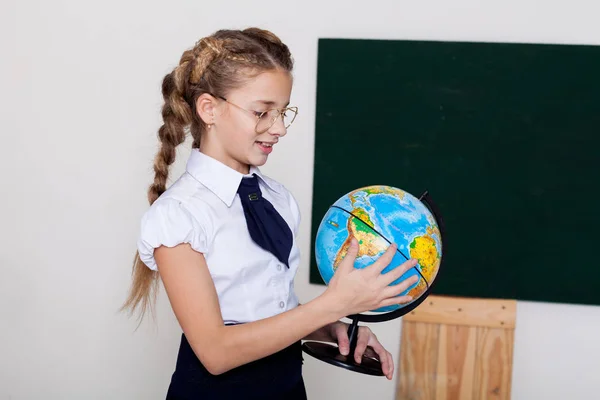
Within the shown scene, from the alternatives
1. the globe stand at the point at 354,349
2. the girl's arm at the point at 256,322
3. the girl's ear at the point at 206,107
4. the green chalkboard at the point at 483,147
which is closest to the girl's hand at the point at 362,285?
the girl's arm at the point at 256,322

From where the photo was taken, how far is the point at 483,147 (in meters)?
2.86

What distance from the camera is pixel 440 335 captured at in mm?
2908

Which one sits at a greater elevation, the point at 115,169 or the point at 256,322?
the point at 115,169

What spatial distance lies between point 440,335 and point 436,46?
1301mm

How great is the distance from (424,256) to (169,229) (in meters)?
0.58

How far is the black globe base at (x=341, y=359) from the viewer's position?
1.51 m

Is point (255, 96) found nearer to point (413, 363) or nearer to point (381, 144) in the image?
point (381, 144)

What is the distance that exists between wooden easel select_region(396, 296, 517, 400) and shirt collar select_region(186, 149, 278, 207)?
1.59m

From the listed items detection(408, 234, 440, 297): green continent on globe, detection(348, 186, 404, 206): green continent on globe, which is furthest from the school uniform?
detection(408, 234, 440, 297): green continent on globe

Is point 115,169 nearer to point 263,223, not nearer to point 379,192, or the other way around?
point 263,223

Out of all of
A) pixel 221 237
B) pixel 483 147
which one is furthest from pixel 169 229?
pixel 483 147

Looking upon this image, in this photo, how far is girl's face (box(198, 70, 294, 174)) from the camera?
1.51m

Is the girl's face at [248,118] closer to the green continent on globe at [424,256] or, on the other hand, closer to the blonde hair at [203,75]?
the blonde hair at [203,75]

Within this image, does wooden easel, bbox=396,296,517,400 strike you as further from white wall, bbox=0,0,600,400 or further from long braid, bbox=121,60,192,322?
long braid, bbox=121,60,192,322
